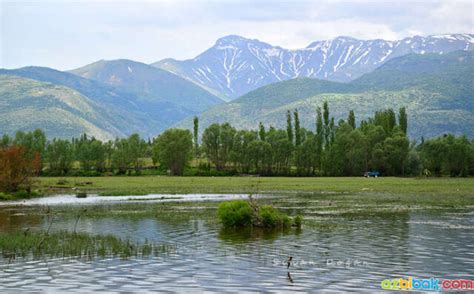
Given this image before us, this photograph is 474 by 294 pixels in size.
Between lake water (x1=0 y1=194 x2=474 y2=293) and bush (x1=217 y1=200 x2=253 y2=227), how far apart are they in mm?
1116

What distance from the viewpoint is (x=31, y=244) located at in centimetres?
3800

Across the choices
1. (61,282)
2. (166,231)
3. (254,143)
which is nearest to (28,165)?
(166,231)

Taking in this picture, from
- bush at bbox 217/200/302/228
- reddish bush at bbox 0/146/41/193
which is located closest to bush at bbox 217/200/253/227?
bush at bbox 217/200/302/228

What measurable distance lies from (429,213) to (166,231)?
2611cm

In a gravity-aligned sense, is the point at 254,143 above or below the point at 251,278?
above

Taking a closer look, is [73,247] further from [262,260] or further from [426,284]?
[426,284]

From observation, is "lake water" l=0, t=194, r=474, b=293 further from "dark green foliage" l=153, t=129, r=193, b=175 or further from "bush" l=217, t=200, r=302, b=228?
"dark green foliage" l=153, t=129, r=193, b=175

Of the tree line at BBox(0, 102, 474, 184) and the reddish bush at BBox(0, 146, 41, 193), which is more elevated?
the tree line at BBox(0, 102, 474, 184)

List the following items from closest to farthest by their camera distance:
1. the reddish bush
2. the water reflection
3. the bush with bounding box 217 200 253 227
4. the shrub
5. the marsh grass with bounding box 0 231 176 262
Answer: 1. the marsh grass with bounding box 0 231 176 262
2. the water reflection
3. the bush with bounding box 217 200 253 227
4. the shrub
5. the reddish bush

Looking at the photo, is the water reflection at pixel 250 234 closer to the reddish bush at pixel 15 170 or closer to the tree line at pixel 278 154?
the reddish bush at pixel 15 170

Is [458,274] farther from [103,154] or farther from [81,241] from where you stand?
[103,154]

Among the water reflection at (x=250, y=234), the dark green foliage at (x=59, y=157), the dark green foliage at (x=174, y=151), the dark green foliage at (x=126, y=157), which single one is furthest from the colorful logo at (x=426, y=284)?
the dark green foliage at (x=59, y=157)

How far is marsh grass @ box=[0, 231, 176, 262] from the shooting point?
3594 cm

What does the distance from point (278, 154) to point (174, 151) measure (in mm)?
29571
